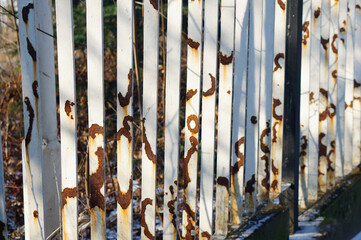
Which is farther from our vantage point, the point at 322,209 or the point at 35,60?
the point at 322,209

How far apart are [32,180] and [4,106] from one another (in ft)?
8.13

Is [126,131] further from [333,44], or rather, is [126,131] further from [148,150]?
[333,44]

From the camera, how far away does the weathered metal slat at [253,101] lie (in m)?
2.01

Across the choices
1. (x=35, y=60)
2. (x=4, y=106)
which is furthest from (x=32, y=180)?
(x=4, y=106)

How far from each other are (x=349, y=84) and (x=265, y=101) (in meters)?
1.21

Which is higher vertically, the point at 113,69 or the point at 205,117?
the point at 113,69

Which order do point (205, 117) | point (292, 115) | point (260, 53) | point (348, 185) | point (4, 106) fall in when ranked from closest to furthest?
point (205, 117)
point (260, 53)
point (292, 115)
point (348, 185)
point (4, 106)

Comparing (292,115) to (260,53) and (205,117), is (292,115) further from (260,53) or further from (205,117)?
(205,117)

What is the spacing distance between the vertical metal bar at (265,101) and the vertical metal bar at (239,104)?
7.7 inches

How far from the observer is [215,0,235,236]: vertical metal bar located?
6.05 ft

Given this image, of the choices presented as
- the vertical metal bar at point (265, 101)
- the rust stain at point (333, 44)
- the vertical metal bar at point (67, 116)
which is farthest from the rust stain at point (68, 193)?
the rust stain at point (333, 44)

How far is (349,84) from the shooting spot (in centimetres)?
304

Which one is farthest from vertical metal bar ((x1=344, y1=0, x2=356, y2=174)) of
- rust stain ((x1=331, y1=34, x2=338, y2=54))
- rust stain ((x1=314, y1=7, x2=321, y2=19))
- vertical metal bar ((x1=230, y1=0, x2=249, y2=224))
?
vertical metal bar ((x1=230, y1=0, x2=249, y2=224))

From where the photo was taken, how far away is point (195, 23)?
167cm
